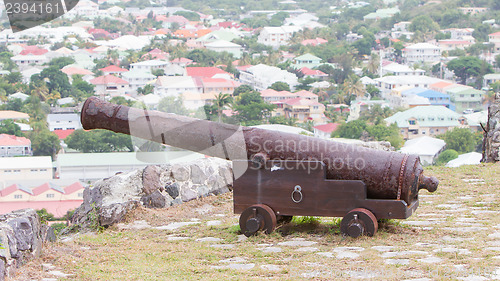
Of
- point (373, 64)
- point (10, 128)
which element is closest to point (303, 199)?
point (10, 128)

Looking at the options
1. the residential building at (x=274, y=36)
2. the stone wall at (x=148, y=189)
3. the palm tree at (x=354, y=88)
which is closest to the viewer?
the stone wall at (x=148, y=189)

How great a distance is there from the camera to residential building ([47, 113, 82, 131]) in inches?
1759

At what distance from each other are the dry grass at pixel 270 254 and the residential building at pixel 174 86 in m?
48.8

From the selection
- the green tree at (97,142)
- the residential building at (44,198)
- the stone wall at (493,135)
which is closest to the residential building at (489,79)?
the green tree at (97,142)

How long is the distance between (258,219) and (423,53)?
70.6 m

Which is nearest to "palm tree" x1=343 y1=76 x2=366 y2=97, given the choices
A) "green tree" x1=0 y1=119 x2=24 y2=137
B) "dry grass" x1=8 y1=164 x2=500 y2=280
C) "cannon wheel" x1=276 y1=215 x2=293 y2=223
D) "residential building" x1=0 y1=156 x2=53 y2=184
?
"green tree" x1=0 y1=119 x2=24 y2=137

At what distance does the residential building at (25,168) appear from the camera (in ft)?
122

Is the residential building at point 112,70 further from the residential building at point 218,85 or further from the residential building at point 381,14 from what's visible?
the residential building at point 381,14

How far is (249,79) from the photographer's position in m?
61.0

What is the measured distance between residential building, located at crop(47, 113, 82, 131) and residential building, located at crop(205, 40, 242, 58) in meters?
30.2

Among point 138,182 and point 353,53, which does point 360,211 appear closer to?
point 138,182

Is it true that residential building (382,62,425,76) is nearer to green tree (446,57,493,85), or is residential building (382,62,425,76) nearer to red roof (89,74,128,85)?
green tree (446,57,493,85)

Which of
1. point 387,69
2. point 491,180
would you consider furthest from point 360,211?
point 387,69

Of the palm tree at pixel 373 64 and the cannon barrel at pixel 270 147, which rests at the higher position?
the cannon barrel at pixel 270 147
